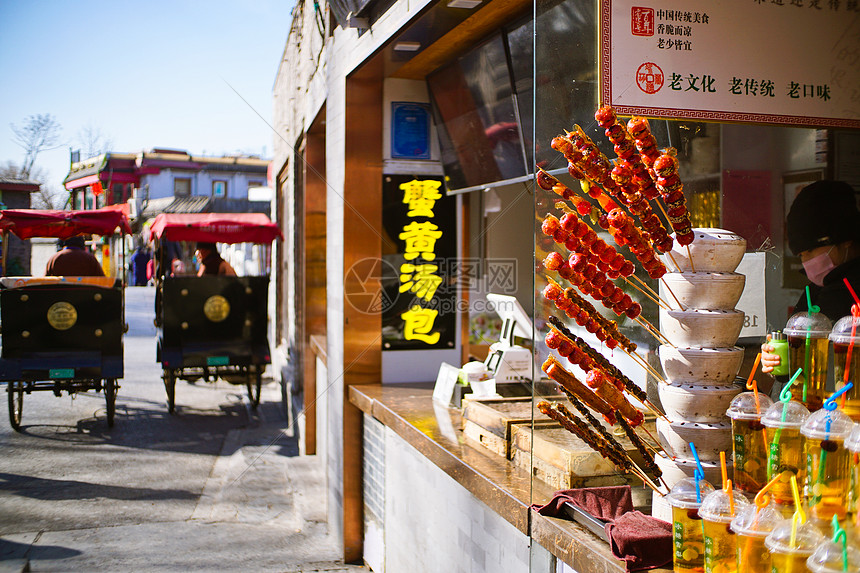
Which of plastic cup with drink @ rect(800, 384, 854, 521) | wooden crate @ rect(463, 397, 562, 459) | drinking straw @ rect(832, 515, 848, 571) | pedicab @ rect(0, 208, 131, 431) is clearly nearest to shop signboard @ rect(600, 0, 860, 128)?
plastic cup with drink @ rect(800, 384, 854, 521)

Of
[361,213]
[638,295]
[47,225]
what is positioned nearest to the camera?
[638,295]

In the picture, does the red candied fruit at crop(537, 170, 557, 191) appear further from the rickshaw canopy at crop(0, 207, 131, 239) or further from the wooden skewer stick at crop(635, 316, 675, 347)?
the rickshaw canopy at crop(0, 207, 131, 239)

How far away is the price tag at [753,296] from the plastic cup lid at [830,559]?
36.7 inches

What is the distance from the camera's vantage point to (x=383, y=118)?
5.34m

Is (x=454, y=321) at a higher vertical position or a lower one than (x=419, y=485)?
higher

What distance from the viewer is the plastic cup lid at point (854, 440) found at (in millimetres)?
1385

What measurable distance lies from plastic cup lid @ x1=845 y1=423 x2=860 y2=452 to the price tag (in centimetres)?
77

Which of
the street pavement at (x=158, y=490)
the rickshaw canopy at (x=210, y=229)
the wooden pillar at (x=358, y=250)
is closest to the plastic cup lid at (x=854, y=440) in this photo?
the wooden pillar at (x=358, y=250)

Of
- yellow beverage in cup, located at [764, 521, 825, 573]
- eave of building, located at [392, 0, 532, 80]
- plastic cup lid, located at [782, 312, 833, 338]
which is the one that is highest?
eave of building, located at [392, 0, 532, 80]

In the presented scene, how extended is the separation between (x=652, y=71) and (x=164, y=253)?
9.75m

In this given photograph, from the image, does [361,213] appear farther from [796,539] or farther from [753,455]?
[796,539]

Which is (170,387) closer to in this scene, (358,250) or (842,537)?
(358,250)

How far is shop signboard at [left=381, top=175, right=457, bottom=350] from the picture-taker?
17.6 feet

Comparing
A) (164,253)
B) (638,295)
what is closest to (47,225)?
(164,253)
